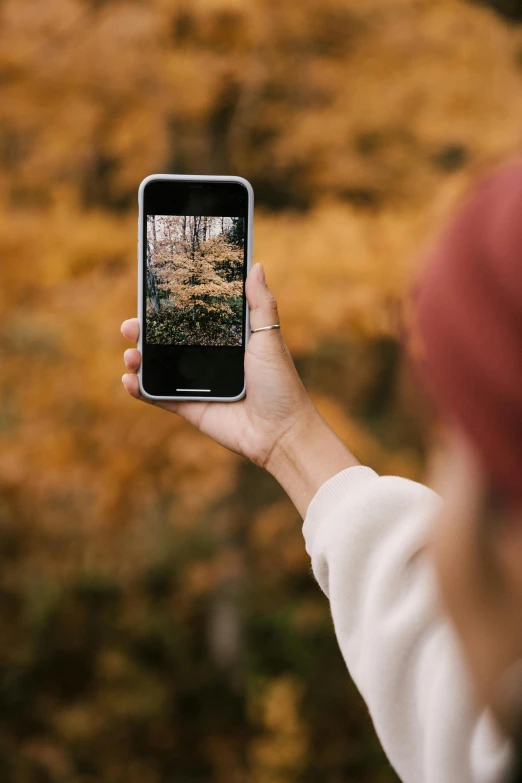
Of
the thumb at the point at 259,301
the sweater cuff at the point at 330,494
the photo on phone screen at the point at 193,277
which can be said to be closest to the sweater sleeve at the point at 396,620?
the sweater cuff at the point at 330,494

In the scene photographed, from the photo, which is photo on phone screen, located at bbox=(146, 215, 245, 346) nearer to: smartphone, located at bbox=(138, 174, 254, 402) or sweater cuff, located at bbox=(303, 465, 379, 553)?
smartphone, located at bbox=(138, 174, 254, 402)

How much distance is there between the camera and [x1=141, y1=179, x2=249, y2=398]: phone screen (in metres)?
1.52

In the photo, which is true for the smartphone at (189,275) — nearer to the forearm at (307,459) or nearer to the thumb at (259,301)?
the thumb at (259,301)

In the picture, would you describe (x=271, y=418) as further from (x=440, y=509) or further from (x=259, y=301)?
(x=440, y=509)

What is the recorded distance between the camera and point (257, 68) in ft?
10.1

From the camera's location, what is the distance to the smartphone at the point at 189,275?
1.51 m

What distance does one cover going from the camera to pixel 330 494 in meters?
1.14

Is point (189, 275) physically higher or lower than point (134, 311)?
higher

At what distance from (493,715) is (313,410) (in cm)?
67

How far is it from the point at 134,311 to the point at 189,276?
3.50ft

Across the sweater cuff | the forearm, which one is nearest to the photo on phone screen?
the forearm

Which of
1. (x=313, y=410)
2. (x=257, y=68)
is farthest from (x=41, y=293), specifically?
(x=313, y=410)

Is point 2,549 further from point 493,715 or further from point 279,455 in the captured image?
point 493,715

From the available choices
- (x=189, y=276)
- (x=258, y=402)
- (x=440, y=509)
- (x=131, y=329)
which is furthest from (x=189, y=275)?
(x=440, y=509)
